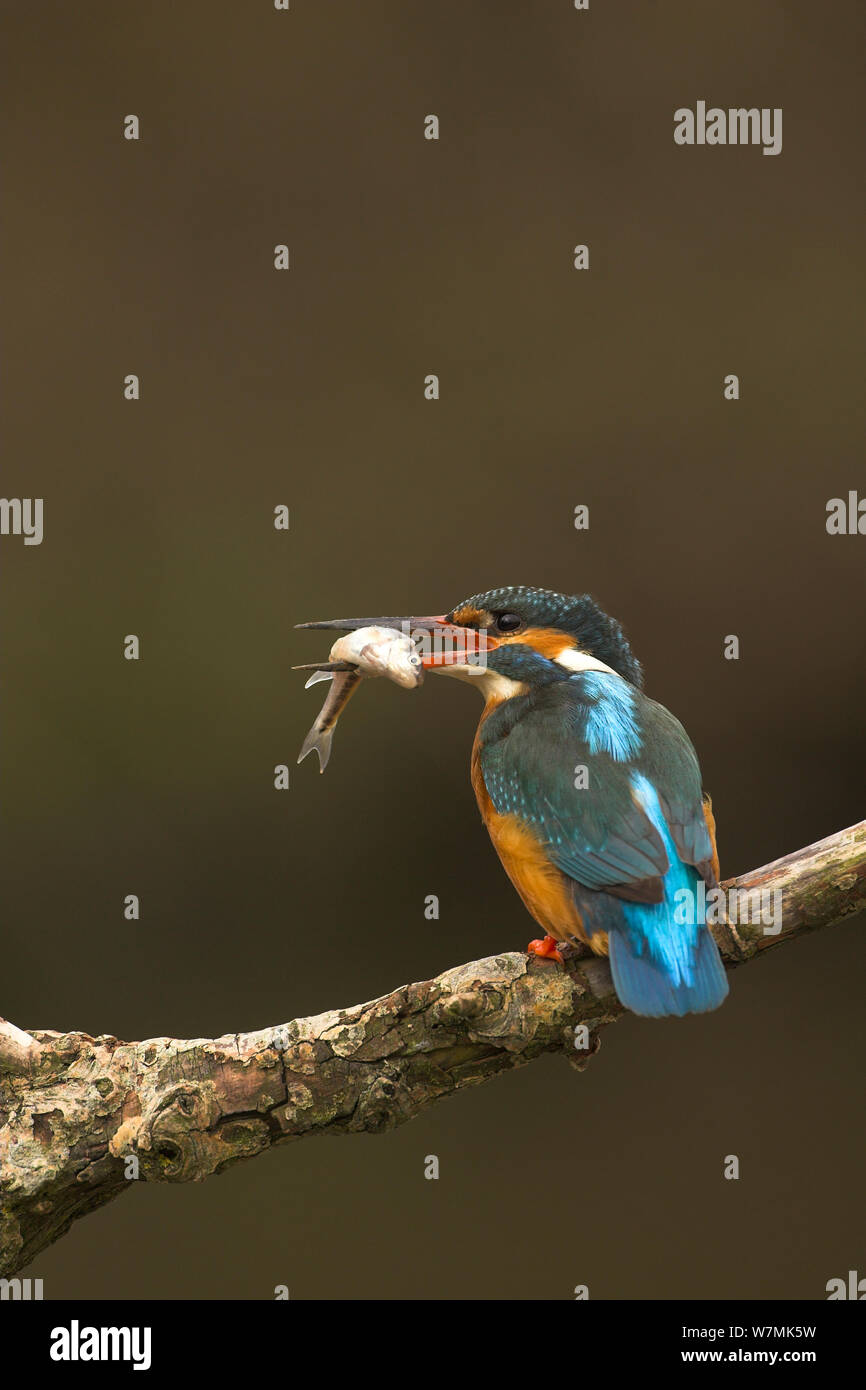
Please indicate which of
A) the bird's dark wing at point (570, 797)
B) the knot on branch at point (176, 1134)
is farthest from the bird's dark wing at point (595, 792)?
the knot on branch at point (176, 1134)

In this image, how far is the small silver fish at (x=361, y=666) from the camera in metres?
2.00

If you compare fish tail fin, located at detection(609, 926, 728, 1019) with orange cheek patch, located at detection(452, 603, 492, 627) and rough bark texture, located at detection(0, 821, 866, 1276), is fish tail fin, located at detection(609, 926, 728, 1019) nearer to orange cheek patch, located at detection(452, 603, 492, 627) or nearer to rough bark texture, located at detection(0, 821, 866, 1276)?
rough bark texture, located at detection(0, 821, 866, 1276)

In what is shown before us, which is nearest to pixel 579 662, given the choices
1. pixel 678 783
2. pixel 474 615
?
pixel 474 615

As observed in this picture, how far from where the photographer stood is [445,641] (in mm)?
2074

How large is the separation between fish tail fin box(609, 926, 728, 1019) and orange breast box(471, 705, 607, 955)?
67 millimetres

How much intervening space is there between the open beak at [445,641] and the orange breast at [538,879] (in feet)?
0.75

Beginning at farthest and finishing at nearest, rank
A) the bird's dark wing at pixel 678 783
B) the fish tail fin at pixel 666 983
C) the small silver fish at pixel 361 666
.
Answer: the small silver fish at pixel 361 666, the bird's dark wing at pixel 678 783, the fish tail fin at pixel 666 983

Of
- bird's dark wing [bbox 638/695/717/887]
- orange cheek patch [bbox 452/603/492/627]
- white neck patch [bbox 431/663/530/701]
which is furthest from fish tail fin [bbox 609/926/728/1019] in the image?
orange cheek patch [bbox 452/603/492/627]

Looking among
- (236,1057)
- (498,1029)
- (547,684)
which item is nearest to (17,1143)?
(236,1057)

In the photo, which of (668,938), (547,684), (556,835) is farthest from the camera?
(547,684)

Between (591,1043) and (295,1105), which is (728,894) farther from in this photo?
(295,1105)

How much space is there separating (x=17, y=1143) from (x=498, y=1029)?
0.58 metres

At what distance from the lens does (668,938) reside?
169cm

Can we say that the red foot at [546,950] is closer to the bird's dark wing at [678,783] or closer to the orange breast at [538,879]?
the orange breast at [538,879]
